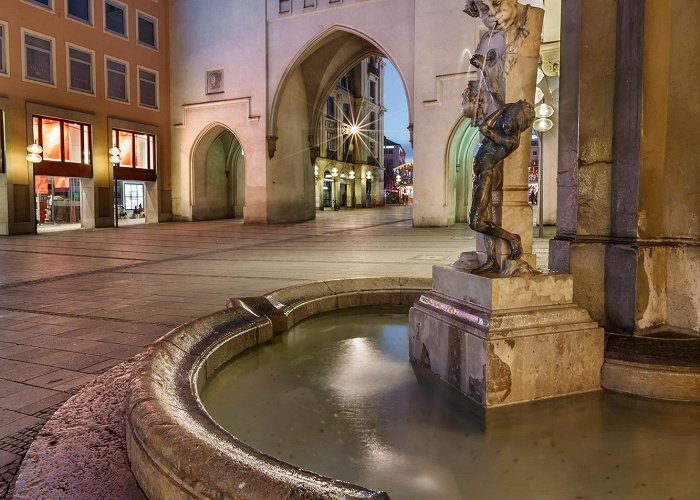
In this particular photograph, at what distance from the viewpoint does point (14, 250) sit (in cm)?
1312

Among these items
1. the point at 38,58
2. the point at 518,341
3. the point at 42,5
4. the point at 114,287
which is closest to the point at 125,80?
the point at 38,58

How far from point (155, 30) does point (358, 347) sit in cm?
2553

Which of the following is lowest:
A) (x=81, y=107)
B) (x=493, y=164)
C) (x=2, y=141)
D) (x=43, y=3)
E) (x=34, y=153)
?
(x=493, y=164)

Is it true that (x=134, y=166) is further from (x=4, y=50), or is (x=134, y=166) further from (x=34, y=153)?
(x=4, y=50)

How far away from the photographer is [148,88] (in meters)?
25.2

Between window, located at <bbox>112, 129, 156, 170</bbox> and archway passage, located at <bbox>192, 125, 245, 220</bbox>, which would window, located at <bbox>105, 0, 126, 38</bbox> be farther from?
archway passage, located at <bbox>192, 125, 245, 220</bbox>

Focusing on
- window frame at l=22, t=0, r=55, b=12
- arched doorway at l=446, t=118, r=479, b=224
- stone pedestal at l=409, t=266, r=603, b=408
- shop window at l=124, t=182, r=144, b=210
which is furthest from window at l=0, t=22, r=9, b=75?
stone pedestal at l=409, t=266, r=603, b=408

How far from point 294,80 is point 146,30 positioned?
283 inches

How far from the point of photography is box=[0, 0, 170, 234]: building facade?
1884cm

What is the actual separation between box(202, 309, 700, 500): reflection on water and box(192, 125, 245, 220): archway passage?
2438 cm

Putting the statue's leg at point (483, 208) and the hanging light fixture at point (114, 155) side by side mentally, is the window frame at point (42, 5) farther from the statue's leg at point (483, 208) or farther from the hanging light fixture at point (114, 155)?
the statue's leg at point (483, 208)

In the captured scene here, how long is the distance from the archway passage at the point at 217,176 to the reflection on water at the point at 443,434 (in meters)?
24.4

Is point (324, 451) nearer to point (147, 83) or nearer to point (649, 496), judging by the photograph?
point (649, 496)

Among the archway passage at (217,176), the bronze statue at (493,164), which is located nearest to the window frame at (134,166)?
the archway passage at (217,176)
